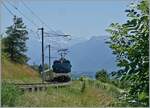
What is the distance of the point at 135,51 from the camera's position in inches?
195

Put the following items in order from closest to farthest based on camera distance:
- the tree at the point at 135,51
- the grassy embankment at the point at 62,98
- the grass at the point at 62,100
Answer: the tree at the point at 135,51, the grassy embankment at the point at 62,98, the grass at the point at 62,100

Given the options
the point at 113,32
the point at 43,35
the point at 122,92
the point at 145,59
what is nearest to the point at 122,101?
the point at 122,92

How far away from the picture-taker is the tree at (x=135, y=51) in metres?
4.80

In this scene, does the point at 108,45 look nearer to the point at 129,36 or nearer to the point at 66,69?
the point at 129,36

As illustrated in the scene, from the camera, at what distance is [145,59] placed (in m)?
4.84

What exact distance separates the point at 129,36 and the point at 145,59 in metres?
0.40

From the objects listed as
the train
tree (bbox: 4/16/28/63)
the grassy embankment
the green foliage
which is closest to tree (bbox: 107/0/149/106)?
Result: the grassy embankment

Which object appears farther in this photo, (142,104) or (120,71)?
(120,71)

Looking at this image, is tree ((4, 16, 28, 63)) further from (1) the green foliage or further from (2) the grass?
(1) the green foliage

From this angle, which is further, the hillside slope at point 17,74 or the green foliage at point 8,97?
the hillside slope at point 17,74

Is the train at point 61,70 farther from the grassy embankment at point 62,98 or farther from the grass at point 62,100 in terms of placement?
the grass at point 62,100

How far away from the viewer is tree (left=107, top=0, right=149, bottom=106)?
15.7 ft

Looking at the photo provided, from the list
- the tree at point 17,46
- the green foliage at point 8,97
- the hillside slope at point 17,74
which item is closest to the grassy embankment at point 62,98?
the green foliage at point 8,97

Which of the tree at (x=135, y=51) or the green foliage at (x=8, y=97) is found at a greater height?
the tree at (x=135, y=51)
